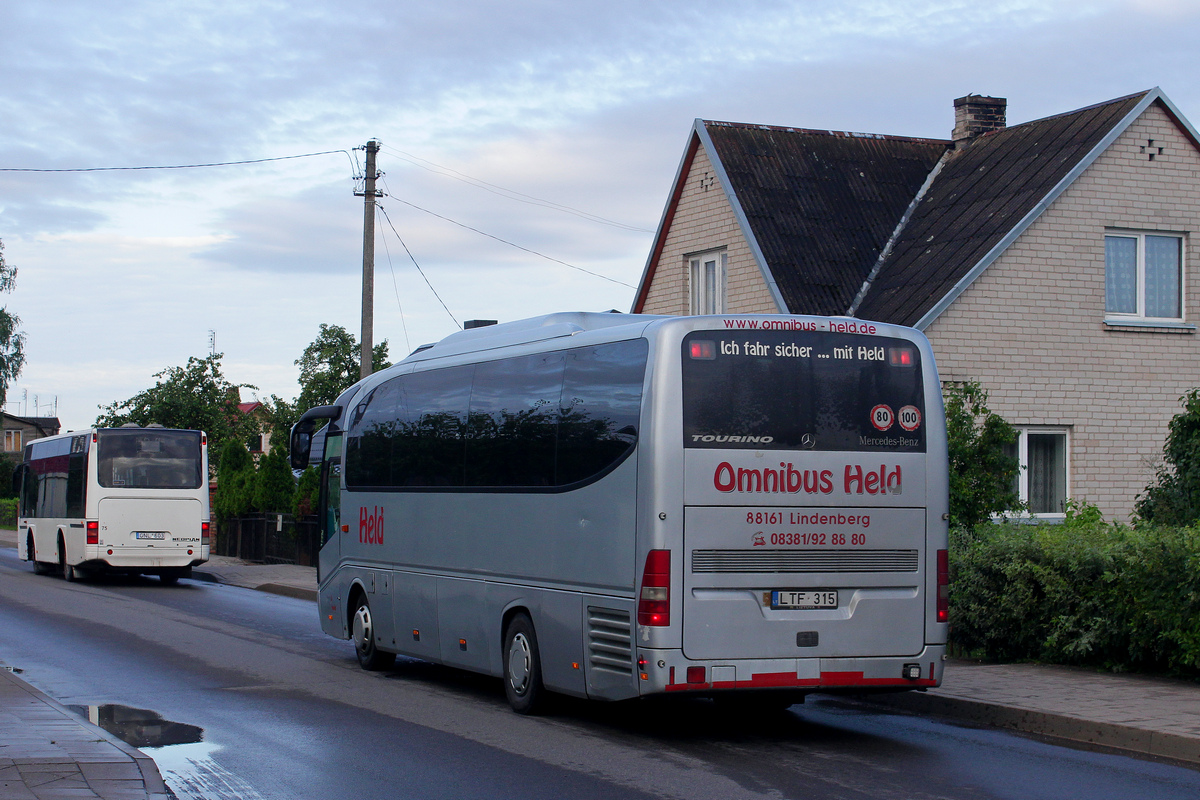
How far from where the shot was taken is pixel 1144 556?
36.6ft

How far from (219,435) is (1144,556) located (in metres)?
37.4

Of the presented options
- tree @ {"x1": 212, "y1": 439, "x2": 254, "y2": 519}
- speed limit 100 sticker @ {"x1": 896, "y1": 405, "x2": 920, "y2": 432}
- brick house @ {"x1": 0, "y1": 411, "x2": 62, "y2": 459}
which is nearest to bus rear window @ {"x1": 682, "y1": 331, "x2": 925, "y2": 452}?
speed limit 100 sticker @ {"x1": 896, "y1": 405, "x2": 920, "y2": 432}

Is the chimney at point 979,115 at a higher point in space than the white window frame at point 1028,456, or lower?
higher

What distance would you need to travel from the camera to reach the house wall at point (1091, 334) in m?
21.6

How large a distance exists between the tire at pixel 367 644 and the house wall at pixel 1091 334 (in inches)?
430

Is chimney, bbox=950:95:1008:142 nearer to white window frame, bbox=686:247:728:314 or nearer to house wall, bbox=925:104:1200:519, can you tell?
house wall, bbox=925:104:1200:519

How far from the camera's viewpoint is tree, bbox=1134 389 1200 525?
48.2ft

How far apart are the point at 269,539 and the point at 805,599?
2555 centimetres

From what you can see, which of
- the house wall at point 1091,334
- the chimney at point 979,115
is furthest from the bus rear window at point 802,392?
the chimney at point 979,115

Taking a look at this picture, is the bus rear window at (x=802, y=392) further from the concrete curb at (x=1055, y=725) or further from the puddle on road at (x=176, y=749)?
the puddle on road at (x=176, y=749)

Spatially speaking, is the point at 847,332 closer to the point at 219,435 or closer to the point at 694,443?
the point at 694,443

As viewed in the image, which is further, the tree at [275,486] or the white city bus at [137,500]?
the tree at [275,486]

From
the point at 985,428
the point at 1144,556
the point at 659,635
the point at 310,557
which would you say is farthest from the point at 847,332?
the point at 310,557

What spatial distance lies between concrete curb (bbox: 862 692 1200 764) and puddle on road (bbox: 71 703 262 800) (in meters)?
5.32
